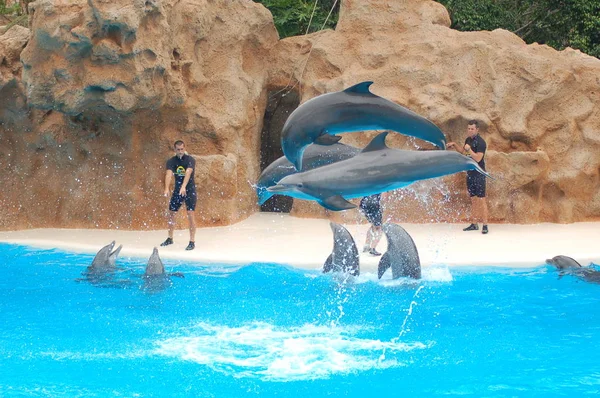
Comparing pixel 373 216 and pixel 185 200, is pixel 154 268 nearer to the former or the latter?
pixel 185 200

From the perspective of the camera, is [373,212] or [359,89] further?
[373,212]

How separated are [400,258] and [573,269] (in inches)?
72.4

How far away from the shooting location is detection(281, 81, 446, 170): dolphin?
15.5ft

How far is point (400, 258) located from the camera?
320 inches

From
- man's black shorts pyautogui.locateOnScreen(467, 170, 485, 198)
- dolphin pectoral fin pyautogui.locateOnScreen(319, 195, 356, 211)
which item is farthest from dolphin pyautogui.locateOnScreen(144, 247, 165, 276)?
man's black shorts pyautogui.locateOnScreen(467, 170, 485, 198)

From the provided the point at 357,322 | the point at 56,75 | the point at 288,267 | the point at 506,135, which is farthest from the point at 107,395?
the point at 506,135

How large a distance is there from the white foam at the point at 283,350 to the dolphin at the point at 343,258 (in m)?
1.48

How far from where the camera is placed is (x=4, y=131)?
38.9 feet

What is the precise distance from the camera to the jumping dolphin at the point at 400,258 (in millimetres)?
8141

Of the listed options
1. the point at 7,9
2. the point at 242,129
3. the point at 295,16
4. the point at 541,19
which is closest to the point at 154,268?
the point at 242,129

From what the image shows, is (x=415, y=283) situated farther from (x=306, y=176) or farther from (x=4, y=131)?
(x=4, y=131)

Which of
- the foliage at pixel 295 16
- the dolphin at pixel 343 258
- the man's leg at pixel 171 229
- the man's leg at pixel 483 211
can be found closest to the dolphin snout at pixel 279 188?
the dolphin at pixel 343 258

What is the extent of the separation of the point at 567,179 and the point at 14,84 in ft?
27.1

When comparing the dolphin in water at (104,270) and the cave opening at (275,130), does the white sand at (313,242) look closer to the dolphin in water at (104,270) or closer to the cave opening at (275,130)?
the dolphin in water at (104,270)
